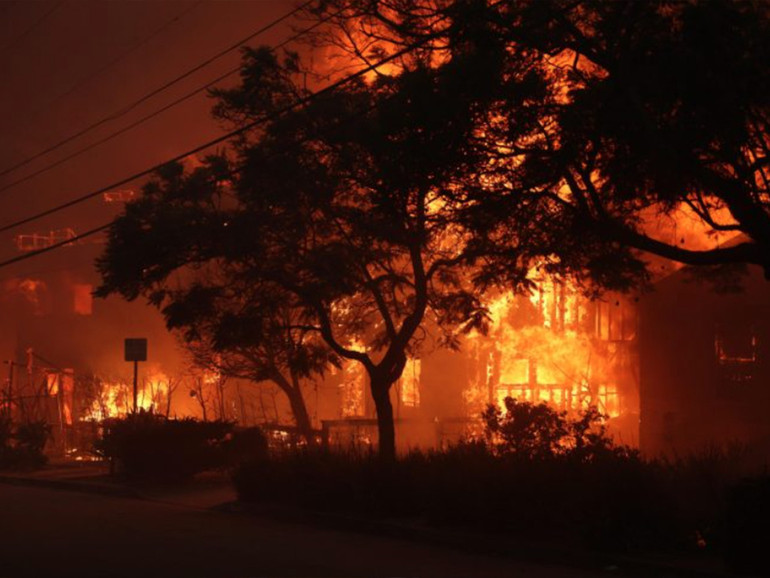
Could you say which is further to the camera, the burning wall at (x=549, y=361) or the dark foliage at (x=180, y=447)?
the burning wall at (x=549, y=361)

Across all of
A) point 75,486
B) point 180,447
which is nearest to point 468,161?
point 180,447

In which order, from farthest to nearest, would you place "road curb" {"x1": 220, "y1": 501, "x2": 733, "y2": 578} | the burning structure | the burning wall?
the burning wall → the burning structure → "road curb" {"x1": 220, "y1": 501, "x2": 733, "y2": 578}

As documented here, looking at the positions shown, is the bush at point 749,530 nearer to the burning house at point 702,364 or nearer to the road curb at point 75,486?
the burning house at point 702,364

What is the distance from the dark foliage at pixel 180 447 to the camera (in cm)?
2105

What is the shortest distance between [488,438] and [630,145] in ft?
16.2

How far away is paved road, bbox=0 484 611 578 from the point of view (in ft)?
35.3

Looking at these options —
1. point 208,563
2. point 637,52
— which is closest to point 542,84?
point 637,52

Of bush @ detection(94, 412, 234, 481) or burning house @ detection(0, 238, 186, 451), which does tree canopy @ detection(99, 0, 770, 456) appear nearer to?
bush @ detection(94, 412, 234, 481)

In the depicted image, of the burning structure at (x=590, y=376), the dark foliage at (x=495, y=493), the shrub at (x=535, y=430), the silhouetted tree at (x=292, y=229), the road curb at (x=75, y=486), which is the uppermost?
the silhouetted tree at (x=292, y=229)

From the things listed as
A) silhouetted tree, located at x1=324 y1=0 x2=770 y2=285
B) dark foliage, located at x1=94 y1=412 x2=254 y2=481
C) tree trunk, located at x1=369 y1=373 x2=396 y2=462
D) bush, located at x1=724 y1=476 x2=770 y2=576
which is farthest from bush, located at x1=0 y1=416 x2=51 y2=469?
bush, located at x1=724 y1=476 x2=770 y2=576

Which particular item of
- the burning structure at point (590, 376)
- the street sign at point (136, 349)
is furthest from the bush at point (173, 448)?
the burning structure at point (590, 376)

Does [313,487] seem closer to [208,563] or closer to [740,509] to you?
[208,563]

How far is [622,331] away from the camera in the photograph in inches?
1170

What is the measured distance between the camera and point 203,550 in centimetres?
1223
